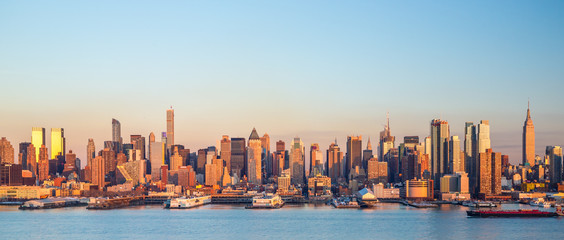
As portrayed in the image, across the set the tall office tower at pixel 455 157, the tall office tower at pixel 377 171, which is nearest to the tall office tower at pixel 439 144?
the tall office tower at pixel 455 157

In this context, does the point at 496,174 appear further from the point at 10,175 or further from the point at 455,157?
the point at 10,175

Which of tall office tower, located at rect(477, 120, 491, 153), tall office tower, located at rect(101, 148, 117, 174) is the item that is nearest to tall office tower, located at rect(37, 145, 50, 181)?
tall office tower, located at rect(101, 148, 117, 174)

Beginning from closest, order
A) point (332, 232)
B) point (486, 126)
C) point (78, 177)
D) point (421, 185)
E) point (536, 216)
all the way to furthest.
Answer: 1. point (332, 232)
2. point (536, 216)
3. point (421, 185)
4. point (486, 126)
5. point (78, 177)

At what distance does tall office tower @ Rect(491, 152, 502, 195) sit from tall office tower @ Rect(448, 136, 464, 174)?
25917 mm

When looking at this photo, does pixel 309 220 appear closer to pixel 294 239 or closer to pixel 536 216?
pixel 294 239

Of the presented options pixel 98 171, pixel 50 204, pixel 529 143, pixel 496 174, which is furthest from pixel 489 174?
pixel 98 171

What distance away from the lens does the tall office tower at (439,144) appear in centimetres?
17700

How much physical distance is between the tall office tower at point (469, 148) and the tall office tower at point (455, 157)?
66.1 inches

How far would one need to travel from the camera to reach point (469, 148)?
6924 inches

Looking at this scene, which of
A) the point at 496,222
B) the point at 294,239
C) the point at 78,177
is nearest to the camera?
the point at 294,239

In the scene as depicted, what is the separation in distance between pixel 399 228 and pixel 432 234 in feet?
19.8

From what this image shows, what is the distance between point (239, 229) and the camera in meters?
64.3

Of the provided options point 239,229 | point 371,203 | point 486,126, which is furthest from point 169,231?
point 486,126

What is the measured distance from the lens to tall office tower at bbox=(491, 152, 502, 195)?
140 meters
